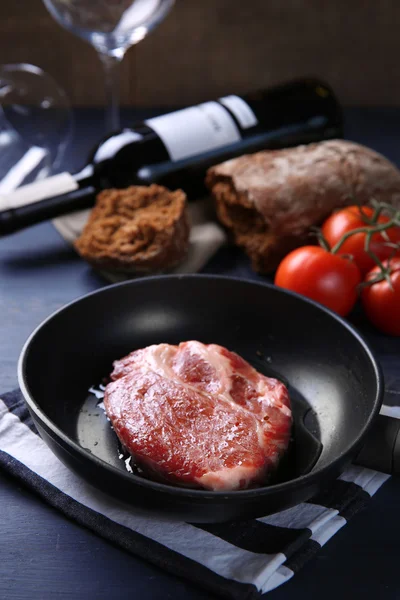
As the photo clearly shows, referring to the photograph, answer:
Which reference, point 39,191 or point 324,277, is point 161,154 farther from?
point 324,277

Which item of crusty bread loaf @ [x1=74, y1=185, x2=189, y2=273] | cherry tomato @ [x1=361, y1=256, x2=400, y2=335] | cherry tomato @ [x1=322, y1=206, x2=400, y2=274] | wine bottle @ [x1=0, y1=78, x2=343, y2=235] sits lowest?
cherry tomato @ [x1=361, y1=256, x2=400, y2=335]

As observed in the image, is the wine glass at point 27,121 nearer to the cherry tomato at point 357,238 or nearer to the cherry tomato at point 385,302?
the cherry tomato at point 357,238

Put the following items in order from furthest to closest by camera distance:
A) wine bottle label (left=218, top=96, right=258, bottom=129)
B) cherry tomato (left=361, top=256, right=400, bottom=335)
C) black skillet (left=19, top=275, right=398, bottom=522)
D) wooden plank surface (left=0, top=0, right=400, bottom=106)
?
wooden plank surface (left=0, top=0, right=400, bottom=106) → wine bottle label (left=218, top=96, right=258, bottom=129) → cherry tomato (left=361, top=256, right=400, bottom=335) → black skillet (left=19, top=275, right=398, bottom=522)

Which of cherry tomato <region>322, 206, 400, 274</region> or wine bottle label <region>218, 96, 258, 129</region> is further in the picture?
wine bottle label <region>218, 96, 258, 129</region>

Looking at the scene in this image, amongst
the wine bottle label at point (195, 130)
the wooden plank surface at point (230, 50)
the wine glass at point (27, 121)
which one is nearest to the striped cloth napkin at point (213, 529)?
the wine bottle label at point (195, 130)

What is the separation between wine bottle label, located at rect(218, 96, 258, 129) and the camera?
5.50ft

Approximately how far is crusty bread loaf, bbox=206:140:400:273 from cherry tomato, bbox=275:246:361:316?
134mm

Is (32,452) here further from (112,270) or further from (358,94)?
(358,94)

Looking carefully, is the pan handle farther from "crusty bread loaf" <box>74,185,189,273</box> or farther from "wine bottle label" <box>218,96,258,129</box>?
"wine bottle label" <box>218,96,258,129</box>

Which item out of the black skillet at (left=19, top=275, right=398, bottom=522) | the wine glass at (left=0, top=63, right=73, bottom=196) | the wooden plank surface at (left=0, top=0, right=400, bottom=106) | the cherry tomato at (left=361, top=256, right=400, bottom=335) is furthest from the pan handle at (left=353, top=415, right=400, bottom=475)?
the wooden plank surface at (left=0, top=0, right=400, bottom=106)

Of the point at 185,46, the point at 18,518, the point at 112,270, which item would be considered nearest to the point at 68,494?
the point at 18,518

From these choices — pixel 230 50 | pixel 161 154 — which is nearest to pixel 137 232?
pixel 161 154

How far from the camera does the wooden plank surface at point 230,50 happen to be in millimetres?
2180

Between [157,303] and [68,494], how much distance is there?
0.38m
